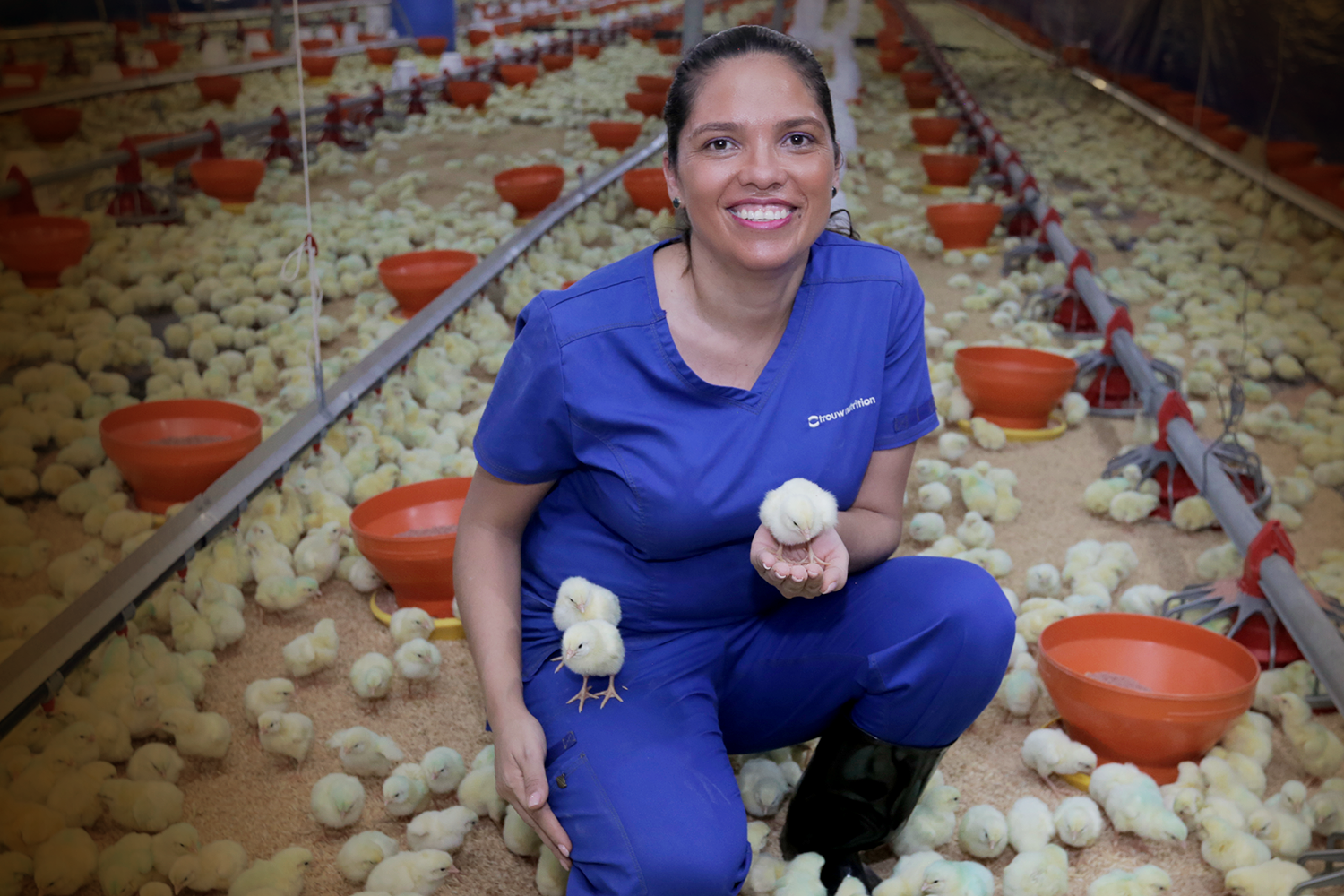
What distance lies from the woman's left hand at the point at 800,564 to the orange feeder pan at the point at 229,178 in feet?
10.8

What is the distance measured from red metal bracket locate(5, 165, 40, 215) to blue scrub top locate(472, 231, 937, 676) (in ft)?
8.00

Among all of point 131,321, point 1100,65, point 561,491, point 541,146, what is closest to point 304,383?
point 131,321

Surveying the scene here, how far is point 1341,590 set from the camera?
7.00 feet

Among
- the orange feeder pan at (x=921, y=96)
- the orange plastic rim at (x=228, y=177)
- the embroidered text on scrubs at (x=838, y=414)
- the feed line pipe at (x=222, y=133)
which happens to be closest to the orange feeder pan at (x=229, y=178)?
the orange plastic rim at (x=228, y=177)

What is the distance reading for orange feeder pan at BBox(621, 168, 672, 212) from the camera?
4.29m

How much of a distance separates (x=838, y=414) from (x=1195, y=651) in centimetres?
91

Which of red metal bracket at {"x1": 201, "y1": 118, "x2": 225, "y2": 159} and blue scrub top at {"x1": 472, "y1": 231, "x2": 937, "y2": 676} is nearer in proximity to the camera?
blue scrub top at {"x1": 472, "y1": 231, "x2": 937, "y2": 676}

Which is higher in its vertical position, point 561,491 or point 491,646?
point 561,491

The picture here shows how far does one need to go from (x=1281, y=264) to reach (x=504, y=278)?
3112mm

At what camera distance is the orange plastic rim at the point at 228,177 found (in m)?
3.78

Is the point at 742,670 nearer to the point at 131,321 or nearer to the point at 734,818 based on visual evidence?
A: the point at 734,818

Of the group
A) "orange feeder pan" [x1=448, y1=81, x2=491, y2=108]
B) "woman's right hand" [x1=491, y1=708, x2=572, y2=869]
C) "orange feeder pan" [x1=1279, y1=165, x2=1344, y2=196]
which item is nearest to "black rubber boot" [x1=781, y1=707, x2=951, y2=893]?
"woman's right hand" [x1=491, y1=708, x2=572, y2=869]

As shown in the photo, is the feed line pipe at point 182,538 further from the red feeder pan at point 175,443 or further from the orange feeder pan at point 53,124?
the orange feeder pan at point 53,124

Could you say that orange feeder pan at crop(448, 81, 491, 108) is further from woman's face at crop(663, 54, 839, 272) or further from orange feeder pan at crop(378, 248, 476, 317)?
woman's face at crop(663, 54, 839, 272)
